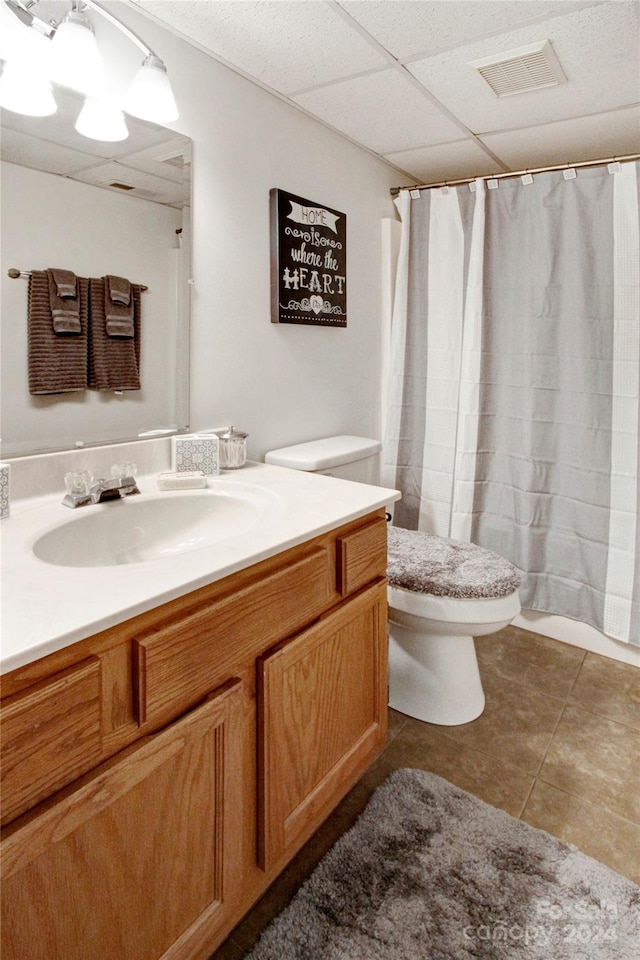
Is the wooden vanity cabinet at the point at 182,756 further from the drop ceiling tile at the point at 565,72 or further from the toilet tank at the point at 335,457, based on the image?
the drop ceiling tile at the point at 565,72

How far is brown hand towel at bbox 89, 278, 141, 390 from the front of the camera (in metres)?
1.34

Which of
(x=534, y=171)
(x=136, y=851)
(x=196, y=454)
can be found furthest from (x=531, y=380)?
(x=136, y=851)

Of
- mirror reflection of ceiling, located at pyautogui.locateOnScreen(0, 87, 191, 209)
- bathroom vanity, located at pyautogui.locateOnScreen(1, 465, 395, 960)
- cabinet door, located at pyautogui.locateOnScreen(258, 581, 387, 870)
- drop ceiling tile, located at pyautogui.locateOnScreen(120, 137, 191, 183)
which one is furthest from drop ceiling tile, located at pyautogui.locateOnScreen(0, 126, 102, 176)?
cabinet door, located at pyautogui.locateOnScreen(258, 581, 387, 870)

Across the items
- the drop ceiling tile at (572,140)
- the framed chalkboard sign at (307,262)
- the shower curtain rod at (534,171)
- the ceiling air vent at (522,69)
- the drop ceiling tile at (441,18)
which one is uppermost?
the drop ceiling tile at (572,140)

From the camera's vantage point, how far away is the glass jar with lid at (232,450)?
1.63 meters

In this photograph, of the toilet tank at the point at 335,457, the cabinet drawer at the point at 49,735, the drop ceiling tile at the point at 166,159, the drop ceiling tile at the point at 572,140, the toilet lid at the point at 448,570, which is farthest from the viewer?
the drop ceiling tile at the point at 572,140

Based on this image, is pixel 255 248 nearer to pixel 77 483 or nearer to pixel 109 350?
pixel 109 350

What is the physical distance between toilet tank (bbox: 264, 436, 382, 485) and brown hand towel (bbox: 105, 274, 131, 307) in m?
0.68

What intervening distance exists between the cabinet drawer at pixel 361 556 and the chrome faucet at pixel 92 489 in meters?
0.49

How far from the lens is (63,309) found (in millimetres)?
1264

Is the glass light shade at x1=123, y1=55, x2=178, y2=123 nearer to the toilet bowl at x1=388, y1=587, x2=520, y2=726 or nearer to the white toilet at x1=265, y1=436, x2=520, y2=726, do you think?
the white toilet at x1=265, y1=436, x2=520, y2=726

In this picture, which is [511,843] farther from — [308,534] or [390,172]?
[390,172]

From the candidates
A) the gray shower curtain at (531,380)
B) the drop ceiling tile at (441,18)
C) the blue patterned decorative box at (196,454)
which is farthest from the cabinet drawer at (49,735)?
the gray shower curtain at (531,380)

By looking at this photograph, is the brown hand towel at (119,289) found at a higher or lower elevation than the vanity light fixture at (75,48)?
lower
